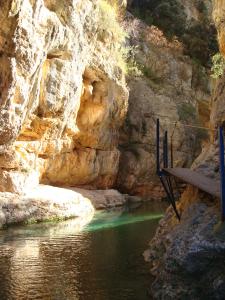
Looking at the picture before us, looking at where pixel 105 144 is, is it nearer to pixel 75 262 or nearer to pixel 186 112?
pixel 186 112

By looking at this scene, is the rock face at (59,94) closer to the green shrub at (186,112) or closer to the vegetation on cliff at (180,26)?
the green shrub at (186,112)

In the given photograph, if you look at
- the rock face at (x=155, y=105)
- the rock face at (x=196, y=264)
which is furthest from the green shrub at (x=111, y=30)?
the rock face at (x=196, y=264)

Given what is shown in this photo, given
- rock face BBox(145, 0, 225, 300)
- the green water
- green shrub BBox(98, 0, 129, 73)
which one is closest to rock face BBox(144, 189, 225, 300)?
rock face BBox(145, 0, 225, 300)

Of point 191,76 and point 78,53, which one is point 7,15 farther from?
point 191,76

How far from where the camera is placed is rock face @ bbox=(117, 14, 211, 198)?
45281 mm

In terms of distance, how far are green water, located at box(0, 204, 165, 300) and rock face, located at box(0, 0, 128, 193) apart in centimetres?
764

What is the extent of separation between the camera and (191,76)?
5469cm

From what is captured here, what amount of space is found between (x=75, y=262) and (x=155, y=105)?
3452 centimetres

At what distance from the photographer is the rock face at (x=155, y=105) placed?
1783 inches

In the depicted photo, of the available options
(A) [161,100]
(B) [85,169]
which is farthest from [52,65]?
(A) [161,100]

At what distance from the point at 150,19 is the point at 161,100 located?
490 inches

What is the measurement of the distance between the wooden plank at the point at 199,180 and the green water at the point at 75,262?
3.04 m

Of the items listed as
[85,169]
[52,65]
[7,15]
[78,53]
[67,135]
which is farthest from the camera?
[85,169]

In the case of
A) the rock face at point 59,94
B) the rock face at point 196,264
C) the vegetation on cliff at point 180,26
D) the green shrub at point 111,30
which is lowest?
the rock face at point 196,264
